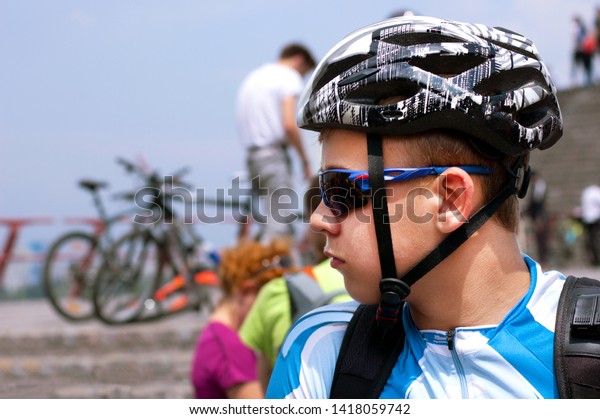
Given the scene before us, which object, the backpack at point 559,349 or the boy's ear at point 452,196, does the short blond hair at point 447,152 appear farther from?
the backpack at point 559,349

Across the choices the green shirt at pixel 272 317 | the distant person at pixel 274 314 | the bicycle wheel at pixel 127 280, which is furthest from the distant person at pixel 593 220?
the green shirt at pixel 272 317

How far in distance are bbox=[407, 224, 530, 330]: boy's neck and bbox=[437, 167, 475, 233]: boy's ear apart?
0.07 meters

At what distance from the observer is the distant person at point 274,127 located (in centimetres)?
666

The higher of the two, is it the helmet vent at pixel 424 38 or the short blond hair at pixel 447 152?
the helmet vent at pixel 424 38

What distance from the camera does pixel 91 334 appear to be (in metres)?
7.14

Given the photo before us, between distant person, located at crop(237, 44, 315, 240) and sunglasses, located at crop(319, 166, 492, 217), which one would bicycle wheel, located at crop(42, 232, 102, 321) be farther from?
sunglasses, located at crop(319, 166, 492, 217)

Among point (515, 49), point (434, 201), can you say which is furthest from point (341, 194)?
point (515, 49)

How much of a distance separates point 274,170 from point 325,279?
354 centimetres

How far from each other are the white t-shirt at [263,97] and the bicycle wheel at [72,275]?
2.28 meters

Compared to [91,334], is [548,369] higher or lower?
higher

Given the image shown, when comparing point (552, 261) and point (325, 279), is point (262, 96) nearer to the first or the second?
point (325, 279)

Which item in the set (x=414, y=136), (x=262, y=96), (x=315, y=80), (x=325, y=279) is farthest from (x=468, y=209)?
(x=262, y=96)

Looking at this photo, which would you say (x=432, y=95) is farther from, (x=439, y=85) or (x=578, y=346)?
(x=578, y=346)

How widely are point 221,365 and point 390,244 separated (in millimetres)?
2654
